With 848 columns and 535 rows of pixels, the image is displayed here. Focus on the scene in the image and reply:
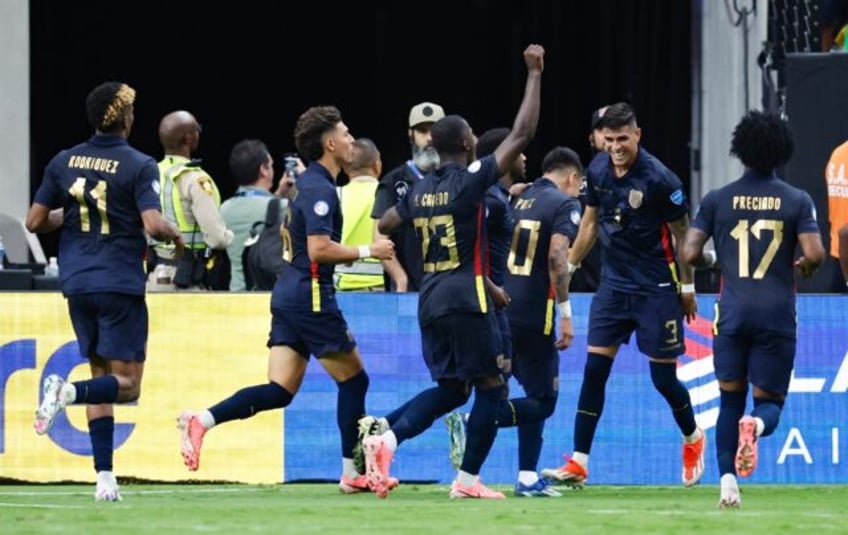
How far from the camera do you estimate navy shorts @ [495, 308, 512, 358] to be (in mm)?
A: 12367

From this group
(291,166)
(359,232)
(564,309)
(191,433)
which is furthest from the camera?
(291,166)

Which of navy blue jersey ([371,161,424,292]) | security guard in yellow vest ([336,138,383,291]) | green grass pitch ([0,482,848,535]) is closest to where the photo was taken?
green grass pitch ([0,482,848,535])

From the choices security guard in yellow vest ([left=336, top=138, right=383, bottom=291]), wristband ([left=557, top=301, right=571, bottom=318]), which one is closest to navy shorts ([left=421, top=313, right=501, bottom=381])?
wristband ([left=557, top=301, right=571, bottom=318])

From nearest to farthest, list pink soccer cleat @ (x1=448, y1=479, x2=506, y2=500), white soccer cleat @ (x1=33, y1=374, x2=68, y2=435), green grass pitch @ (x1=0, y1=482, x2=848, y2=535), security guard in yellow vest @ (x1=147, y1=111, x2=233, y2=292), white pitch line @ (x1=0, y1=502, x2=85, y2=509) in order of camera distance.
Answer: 1. green grass pitch @ (x1=0, y1=482, x2=848, y2=535)
2. white pitch line @ (x1=0, y1=502, x2=85, y2=509)
3. white soccer cleat @ (x1=33, y1=374, x2=68, y2=435)
4. pink soccer cleat @ (x1=448, y1=479, x2=506, y2=500)
5. security guard in yellow vest @ (x1=147, y1=111, x2=233, y2=292)

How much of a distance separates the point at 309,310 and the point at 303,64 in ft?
49.8

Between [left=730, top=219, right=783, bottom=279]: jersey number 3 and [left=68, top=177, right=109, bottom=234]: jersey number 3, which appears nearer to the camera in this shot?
[left=730, top=219, right=783, bottom=279]: jersey number 3

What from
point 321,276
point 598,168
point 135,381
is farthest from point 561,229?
point 135,381

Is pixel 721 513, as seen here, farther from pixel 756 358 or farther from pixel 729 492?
pixel 756 358

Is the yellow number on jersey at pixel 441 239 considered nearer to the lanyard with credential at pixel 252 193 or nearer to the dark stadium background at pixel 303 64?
the lanyard with credential at pixel 252 193

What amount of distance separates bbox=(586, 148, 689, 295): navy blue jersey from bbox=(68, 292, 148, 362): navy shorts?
275cm

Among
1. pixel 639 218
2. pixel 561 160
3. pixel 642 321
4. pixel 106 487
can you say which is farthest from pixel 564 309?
pixel 106 487

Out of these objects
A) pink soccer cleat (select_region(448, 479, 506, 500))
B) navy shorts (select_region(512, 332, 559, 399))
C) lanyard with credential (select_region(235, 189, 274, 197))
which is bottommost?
pink soccer cleat (select_region(448, 479, 506, 500))

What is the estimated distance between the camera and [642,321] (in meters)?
13.4

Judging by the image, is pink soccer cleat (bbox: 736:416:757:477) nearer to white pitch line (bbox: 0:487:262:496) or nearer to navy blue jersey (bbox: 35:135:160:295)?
navy blue jersey (bbox: 35:135:160:295)
